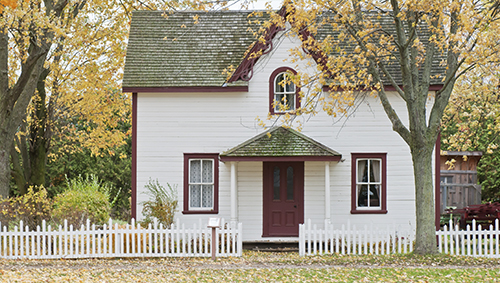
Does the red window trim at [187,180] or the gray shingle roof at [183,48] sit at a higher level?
the gray shingle roof at [183,48]

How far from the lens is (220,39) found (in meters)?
18.1

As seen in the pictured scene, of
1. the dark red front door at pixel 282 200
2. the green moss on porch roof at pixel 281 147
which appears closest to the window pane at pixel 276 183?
the dark red front door at pixel 282 200

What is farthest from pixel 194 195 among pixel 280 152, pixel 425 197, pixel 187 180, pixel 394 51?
pixel 394 51

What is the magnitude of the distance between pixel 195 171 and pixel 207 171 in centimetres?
38

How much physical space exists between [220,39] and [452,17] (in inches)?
305

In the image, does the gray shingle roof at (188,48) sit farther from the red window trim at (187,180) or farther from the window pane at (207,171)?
the window pane at (207,171)

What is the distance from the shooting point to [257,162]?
17.0 metres

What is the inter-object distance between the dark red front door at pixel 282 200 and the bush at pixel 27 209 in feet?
21.5

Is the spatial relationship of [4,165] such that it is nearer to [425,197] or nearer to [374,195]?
[374,195]

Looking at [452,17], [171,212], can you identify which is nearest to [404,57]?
[452,17]

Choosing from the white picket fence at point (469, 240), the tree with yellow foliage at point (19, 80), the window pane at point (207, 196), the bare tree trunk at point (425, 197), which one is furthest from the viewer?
the window pane at point (207, 196)

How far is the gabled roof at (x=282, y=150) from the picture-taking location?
15.9 m

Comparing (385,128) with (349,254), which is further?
(385,128)

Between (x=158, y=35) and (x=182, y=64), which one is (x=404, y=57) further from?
(x=158, y=35)
